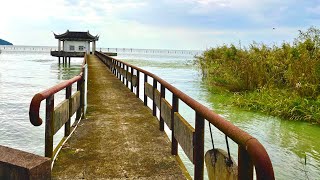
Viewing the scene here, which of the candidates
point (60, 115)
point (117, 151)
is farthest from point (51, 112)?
point (117, 151)

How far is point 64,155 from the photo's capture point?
4.75 m

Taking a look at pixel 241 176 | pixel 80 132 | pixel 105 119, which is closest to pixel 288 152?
pixel 105 119

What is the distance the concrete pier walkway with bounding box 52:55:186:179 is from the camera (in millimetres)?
4125

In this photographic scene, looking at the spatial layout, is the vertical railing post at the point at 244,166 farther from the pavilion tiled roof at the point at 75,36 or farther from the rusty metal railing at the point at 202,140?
the pavilion tiled roof at the point at 75,36

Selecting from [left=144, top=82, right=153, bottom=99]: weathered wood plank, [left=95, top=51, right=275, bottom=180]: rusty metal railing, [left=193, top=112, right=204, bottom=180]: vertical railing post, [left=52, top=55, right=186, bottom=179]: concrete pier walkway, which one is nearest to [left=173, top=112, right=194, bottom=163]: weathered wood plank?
[left=95, top=51, right=275, bottom=180]: rusty metal railing

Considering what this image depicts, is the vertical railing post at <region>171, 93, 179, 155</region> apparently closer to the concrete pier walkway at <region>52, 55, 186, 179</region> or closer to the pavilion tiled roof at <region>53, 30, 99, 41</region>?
the concrete pier walkway at <region>52, 55, 186, 179</region>

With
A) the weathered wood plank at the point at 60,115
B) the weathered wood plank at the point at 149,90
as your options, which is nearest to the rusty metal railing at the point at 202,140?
the weathered wood plank at the point at 149,90

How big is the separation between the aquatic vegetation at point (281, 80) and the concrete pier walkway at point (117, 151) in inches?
228

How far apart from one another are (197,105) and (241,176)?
138cm

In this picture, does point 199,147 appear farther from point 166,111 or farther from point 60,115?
point 60,115

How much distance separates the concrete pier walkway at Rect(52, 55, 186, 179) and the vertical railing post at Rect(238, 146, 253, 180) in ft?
6.61

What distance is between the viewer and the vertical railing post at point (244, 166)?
2078 millimetres

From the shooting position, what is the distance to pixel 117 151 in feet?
16.4

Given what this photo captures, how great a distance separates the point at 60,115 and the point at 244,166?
10.7 feet
